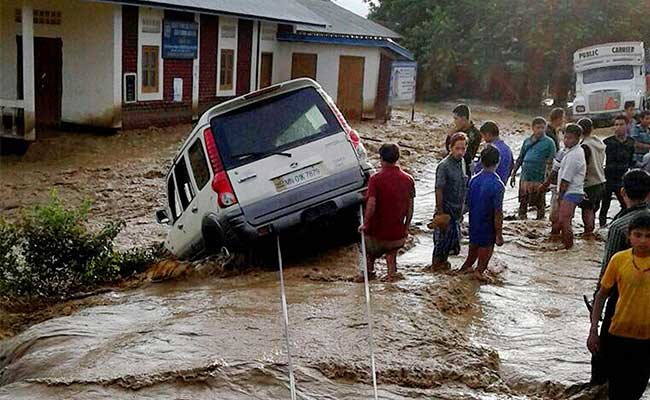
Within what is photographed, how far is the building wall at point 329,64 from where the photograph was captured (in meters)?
24.6

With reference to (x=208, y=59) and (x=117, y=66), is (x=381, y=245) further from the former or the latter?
(x=208, y=59)

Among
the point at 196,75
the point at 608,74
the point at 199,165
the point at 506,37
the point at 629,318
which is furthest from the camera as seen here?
the point at 506,37

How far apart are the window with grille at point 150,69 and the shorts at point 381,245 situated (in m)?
13.0

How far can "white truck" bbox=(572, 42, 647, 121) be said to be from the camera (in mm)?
24422

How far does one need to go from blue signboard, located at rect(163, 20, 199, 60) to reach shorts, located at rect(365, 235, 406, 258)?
13.6 metres

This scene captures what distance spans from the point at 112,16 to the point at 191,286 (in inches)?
443

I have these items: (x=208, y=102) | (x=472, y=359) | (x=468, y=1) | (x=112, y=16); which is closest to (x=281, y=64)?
(x=208, y=102)

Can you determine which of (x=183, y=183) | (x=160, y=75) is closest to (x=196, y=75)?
(x=160, y=75)

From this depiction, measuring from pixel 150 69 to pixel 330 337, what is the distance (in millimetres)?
14708

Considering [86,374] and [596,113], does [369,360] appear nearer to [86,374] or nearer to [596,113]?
[86,374]

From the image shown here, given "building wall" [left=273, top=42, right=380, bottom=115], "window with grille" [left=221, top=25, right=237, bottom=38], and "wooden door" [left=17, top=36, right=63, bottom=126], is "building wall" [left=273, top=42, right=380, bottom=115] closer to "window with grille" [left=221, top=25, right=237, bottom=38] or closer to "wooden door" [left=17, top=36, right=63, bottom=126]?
"window with grille" [left=221, top=25, right=237, bottom=38]

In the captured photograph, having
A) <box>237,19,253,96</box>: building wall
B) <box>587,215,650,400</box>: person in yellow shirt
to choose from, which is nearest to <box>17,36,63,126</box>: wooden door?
<box>237,19,253,96</box>: building wall

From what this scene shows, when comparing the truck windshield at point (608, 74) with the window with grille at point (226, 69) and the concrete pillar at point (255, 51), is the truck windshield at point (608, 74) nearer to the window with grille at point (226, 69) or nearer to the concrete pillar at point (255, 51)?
the concrete pillar at point (255, 51)

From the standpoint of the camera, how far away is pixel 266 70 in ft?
79.2
